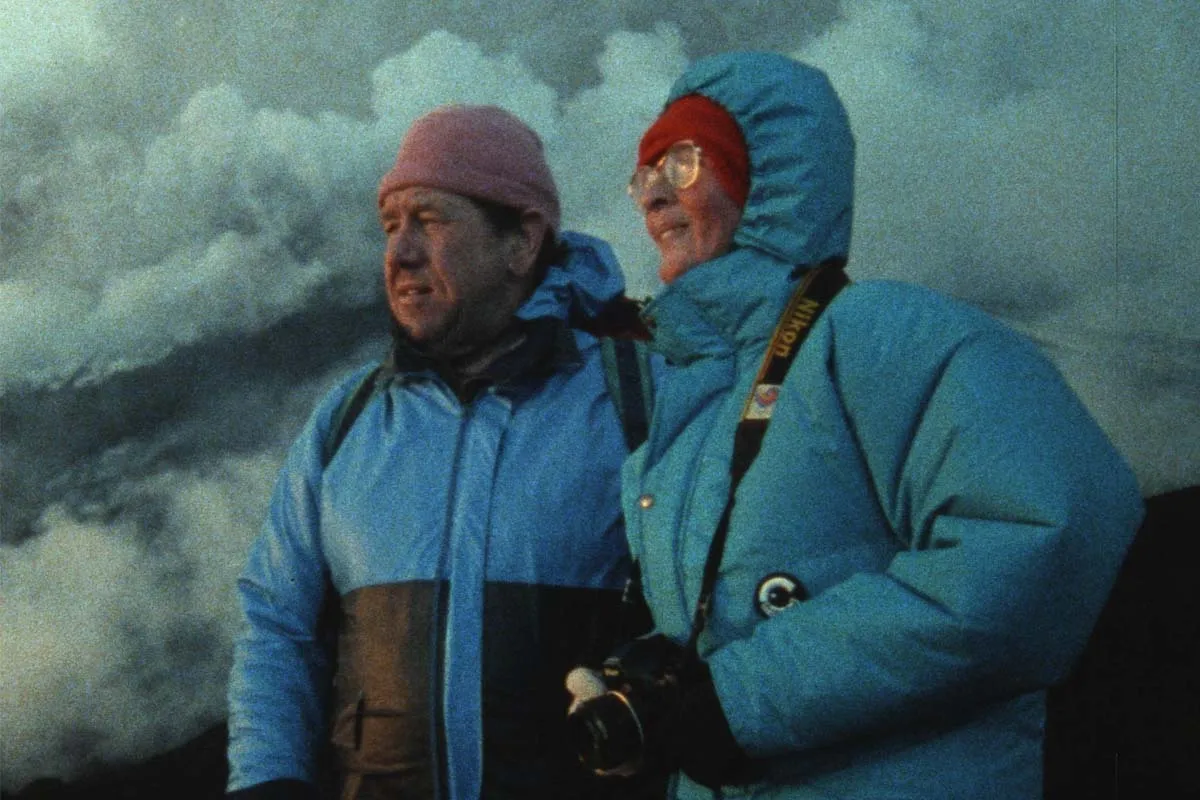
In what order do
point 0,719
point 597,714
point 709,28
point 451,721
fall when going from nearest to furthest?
point 597,714, point 451,721, point 0,719, point 709,28

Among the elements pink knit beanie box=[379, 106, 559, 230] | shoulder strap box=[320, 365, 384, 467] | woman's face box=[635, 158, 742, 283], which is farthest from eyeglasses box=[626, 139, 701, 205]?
shoulder strap box=[320, 365, 384, 467]

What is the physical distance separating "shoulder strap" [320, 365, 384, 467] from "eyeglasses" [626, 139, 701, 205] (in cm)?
72

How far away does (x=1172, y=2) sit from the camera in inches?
111

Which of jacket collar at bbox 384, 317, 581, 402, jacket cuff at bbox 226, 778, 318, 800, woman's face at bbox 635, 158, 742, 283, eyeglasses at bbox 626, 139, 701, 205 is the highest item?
eyeglasses at bbox 626, 139, 701, 205

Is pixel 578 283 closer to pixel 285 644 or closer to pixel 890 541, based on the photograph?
pixel 285 644

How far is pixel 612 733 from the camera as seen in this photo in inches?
51.5

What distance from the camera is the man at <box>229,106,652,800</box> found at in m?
1.90

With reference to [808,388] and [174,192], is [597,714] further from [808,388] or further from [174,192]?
[174,192]

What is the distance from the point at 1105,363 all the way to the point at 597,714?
1.87 metres

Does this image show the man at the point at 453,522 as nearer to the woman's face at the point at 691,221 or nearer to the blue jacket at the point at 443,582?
the blue jacket at the point at 443,582

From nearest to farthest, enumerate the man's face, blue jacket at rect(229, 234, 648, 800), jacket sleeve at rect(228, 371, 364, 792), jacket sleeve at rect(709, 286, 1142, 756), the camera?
jacket sleeve at rect(709, 286, 1142, 756) < the camera < blue jacket at rect(229, 234, 648, 800) < jacket sleeve at rect(228, 371, 364, 792) < the man's face

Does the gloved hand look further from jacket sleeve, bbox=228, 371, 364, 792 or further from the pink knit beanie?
the pink knit beanie

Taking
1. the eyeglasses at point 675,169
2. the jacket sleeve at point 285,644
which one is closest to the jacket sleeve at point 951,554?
the eyeglasses at point 675,169

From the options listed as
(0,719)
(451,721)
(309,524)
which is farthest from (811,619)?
(0,719)
